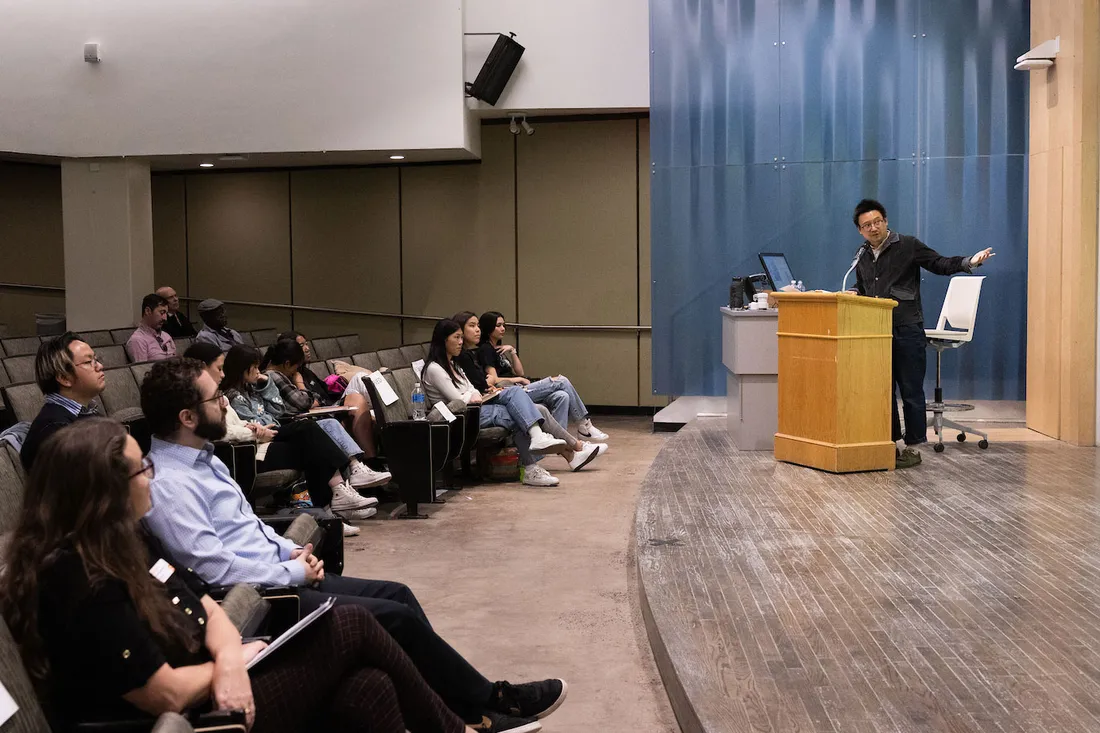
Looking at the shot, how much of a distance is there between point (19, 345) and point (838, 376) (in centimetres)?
651

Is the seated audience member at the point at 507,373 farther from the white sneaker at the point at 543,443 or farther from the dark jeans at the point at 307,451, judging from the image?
the dark jeans at the point at 307,451

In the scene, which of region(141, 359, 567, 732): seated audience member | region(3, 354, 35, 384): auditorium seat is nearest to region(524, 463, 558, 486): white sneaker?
region(3, 354, 35, 384): auditorium seat

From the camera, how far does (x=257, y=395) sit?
5926mm

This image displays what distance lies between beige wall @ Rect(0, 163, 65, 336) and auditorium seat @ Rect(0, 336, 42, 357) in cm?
403

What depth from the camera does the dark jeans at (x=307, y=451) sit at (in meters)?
5.62

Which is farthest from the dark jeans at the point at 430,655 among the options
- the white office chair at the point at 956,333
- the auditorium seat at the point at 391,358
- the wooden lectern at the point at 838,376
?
the auditorium seat at the point at 391,358

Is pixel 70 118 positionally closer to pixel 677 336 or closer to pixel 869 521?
pixel 677 336

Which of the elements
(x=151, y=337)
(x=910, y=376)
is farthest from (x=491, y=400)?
(x=151, y=337)

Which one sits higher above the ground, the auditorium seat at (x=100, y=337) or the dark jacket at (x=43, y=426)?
the auditorium seat at (x=100, y=337)

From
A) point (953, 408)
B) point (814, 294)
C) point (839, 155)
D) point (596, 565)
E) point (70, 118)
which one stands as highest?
point (70, 118)

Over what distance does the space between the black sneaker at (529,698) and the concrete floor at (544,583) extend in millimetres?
146

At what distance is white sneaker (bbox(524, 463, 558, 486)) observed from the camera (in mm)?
7088

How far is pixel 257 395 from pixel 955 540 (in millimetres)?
Result: 3593

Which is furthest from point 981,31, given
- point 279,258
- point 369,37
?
point 279,258
